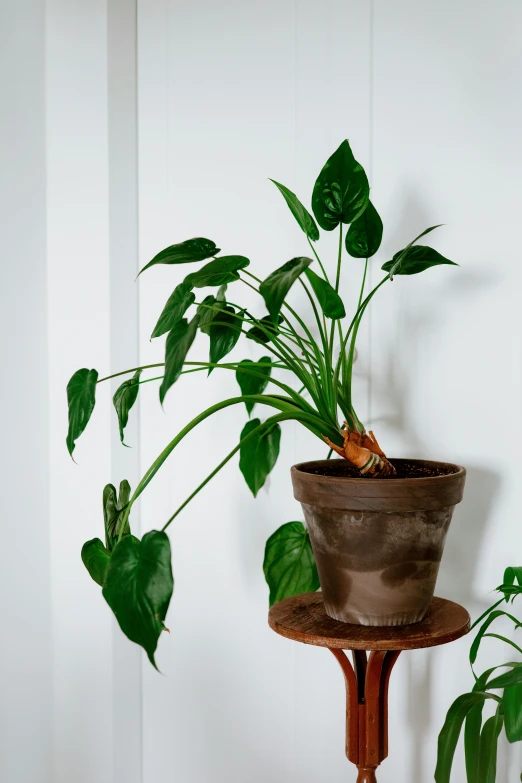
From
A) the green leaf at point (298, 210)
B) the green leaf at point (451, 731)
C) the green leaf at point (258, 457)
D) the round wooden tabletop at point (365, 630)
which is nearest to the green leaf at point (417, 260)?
the green leaf at point (298, 210)

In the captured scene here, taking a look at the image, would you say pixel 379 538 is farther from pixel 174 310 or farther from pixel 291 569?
pixel 174 310

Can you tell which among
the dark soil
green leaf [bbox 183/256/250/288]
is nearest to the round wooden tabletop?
the dark soil

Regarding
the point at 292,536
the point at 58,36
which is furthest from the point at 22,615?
the point at 58,36

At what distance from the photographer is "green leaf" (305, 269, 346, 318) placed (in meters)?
1.07

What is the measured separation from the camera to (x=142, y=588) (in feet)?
2.69

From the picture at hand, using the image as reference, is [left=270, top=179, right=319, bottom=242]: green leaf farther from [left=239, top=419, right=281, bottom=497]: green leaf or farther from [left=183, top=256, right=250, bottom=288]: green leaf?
[left=239, top=419, right=281, bottom=497]: green leaf

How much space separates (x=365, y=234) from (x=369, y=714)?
0.68 m

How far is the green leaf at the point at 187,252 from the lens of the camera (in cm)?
106

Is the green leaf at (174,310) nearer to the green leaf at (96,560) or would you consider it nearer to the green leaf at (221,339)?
the green leaf at (221,339)

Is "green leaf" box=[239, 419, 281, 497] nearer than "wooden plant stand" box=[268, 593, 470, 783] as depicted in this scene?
No

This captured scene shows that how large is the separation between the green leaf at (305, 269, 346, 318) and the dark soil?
0.24 metres

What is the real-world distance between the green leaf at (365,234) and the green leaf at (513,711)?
24.0 inches

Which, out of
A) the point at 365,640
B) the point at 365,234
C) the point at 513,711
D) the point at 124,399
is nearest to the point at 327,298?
the point at 365,234

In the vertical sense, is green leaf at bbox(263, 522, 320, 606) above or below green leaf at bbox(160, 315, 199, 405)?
below
